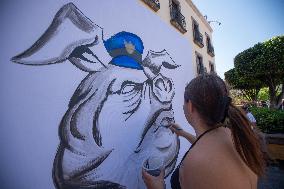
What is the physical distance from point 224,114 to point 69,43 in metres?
1.00

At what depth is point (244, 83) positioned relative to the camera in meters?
15.4

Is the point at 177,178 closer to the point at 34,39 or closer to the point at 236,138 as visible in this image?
the point at 236,138

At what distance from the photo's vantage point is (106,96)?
152 centimetres

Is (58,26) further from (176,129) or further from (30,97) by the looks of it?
(176,129)

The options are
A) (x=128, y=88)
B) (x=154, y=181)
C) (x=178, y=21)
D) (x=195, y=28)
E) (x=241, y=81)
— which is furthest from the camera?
(x=241, y=81)

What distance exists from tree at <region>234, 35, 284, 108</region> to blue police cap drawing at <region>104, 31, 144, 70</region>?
39.7ft

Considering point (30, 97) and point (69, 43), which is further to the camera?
point (69, 43)

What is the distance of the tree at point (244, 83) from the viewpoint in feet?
47.9

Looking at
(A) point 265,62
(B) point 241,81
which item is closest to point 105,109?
(A) point 265,62

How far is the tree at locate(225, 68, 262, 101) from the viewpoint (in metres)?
14.6

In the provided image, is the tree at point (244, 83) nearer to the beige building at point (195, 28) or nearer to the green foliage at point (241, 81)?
the green foliage at point (241, 81)

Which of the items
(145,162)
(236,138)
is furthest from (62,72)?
(236,138)

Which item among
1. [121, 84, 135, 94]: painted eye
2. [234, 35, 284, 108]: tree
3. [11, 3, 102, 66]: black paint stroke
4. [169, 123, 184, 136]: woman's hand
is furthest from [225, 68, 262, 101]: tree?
[11, 3, 102, 66]: black paint stroke

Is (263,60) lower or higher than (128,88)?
higher
